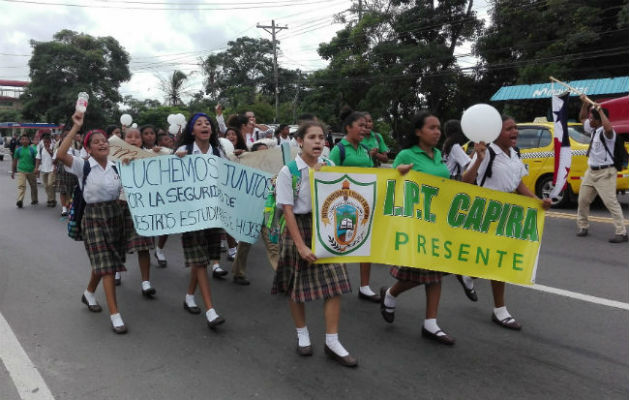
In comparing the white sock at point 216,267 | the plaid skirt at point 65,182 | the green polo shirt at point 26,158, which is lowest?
the white sock at point 216,267

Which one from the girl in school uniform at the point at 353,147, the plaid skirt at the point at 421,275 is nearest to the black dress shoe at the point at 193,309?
the girl in school uniform at the point at 353,147

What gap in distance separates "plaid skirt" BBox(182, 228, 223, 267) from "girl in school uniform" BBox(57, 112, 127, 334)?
650mm

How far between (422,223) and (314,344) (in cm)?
122

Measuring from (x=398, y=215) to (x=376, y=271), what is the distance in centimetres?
253

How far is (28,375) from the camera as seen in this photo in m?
3.61

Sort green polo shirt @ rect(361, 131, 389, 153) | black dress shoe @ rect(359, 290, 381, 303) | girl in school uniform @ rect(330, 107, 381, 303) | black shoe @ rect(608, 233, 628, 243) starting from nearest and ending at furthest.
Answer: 1. girl in school uniform @ rect(330, 107, 381, 303)
2. black dress shoe @ rect(359, 290, 381, 303)
3. green polo shirt @ rect(361, 131, 389, 153)
4. black shoe @ rect(608, 233, 628, 243)

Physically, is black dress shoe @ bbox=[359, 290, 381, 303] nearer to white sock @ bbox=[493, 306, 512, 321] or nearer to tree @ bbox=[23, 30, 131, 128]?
white sock @ bbox=[493, 306, 512, 321]

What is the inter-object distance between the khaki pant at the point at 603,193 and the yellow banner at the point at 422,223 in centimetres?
389

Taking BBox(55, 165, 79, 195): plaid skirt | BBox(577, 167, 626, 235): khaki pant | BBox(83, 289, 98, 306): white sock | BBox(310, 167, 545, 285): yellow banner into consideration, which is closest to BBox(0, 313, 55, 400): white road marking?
BBox(83, 289, 98, 306): white sock

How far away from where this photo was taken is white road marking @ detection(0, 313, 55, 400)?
11.0ft

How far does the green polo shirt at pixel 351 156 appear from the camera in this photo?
485cm

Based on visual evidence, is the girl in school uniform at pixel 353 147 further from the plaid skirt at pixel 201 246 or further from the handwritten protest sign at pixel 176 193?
the plaid skirt at pixel 201 246

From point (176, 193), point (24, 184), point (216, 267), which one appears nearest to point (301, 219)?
point (176, 193)

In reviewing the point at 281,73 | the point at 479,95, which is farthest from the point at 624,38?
the point at 281,73
